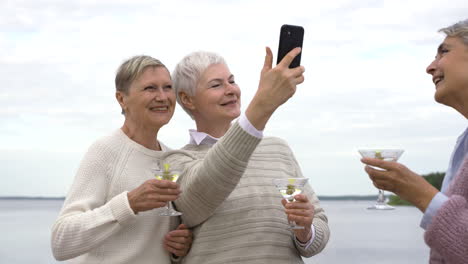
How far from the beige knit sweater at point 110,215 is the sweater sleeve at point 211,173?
8.5 inches

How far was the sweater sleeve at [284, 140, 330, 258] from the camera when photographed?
462 centimetres

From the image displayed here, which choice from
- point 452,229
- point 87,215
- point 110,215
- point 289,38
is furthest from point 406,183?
point 87,215

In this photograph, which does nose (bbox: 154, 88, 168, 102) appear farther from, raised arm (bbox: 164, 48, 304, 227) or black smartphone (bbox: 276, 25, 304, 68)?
black smartphone (bbox: 276, 25, 304, 68)

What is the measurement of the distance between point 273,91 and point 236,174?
1.75ft

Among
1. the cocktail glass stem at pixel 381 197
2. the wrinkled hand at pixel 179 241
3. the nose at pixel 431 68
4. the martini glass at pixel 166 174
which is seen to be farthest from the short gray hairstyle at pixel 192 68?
the nose at pixel 431 68

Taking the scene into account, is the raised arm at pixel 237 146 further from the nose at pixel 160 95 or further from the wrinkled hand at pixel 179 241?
the nose at pixel 160 95

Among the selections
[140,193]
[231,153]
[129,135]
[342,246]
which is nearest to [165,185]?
[140,193]

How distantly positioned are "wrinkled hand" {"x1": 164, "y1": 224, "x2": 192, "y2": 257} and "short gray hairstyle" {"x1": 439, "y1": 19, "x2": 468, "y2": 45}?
200 centimetres

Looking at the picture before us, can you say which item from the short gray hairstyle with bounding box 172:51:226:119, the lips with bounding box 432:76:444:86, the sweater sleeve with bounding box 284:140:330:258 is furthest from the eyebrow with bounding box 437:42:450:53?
the short gray hairstyle with bounding box 172:51:226:119

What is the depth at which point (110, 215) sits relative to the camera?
4.46m

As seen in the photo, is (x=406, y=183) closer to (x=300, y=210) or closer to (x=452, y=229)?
(x=452, y=229)

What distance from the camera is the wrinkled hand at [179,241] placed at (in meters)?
4.66

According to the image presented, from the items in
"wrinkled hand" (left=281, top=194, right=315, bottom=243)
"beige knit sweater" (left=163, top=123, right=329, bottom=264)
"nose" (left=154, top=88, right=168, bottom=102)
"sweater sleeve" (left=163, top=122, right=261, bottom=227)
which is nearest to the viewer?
"sweater sleeve" (left=163, top=122, right=261, bottom=227)

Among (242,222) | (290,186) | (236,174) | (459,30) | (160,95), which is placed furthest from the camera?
(160,95)
